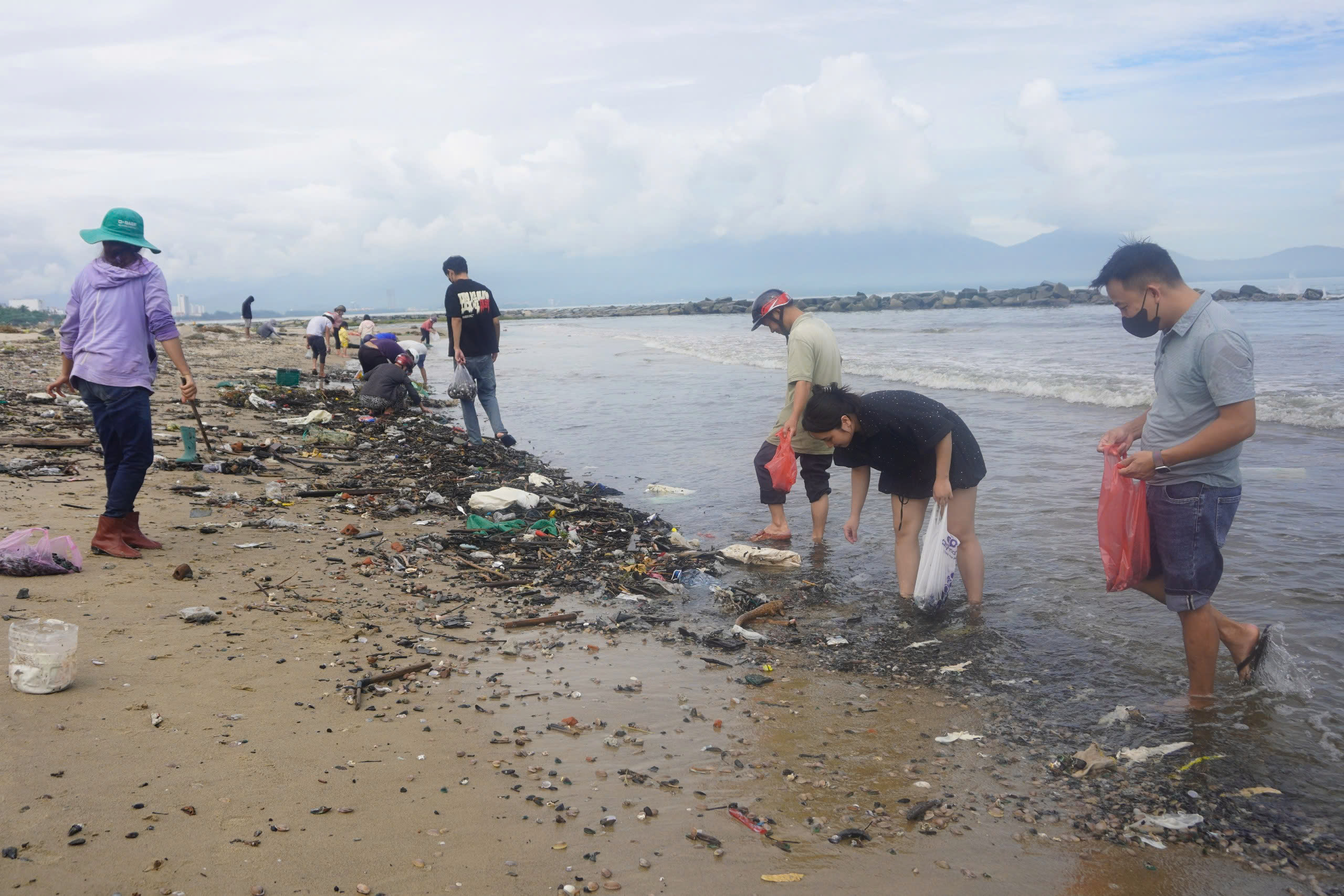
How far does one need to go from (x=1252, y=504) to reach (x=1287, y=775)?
4.61 m

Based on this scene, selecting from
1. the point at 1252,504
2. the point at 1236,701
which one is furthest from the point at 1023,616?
the point at 1252,504

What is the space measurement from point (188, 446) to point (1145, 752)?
24.9 ft

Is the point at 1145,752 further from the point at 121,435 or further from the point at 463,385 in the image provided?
the point at 463,385

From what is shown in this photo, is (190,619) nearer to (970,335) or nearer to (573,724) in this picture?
(573,724)

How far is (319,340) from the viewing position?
1636cm

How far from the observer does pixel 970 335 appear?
30.9 m

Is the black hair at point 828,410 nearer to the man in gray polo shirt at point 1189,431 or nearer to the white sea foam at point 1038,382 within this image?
the man in gray polo shirt at point 1189,431

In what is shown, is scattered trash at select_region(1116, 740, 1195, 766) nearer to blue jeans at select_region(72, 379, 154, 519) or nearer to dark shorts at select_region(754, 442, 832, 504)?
dark shorts at select_region(754, 442, 832, 504)

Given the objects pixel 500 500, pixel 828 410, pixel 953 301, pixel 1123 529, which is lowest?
pixel 500 500

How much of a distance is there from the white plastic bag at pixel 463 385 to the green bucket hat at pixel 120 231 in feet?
15.3

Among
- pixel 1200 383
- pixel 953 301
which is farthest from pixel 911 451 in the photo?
pixel 953 301

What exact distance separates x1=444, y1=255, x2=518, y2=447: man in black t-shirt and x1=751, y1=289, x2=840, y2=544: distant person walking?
3.94m

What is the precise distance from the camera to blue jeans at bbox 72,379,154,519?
490 centimetres

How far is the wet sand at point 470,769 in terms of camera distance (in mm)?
2477
